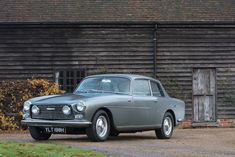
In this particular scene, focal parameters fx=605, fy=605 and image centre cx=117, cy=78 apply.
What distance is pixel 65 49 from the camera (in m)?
23.2

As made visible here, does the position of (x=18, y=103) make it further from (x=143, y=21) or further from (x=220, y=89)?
(x=220, y=89)

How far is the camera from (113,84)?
14.2m

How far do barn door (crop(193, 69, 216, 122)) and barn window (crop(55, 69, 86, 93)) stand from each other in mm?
4437

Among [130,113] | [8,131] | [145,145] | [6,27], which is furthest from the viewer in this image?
[6,27]

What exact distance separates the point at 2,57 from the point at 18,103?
15.0 ft

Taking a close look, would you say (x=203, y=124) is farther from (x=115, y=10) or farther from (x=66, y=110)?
Result: (x=66, y=110)

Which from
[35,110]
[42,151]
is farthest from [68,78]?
[42,151]

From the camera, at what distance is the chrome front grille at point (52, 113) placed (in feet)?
41.9

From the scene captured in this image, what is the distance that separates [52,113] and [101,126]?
42.7 inches

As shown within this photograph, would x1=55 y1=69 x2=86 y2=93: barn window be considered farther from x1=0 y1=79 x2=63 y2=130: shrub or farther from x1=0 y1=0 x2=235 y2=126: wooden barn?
x1=0 y1=79 x2=63 y2=130: shrub

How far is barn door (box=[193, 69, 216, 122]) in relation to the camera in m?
23.6

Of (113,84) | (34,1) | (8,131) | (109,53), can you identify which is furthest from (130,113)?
(34,1)

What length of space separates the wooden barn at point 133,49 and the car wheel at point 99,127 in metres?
10.1

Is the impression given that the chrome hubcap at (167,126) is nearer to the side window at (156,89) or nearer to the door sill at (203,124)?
the side window at (156,89)
